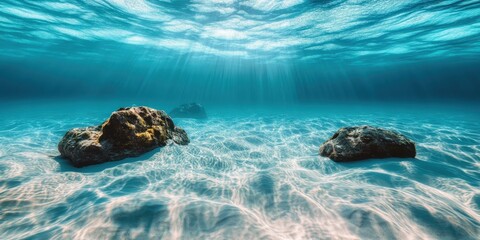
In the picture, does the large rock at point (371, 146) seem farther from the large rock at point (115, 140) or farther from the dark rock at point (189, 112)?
the dark rock at point (189, 112)

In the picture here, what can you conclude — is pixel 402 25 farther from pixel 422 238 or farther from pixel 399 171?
pixel 422 238

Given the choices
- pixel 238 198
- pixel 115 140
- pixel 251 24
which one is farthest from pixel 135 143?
pixel 251 24

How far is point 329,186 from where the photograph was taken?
14.1 ft

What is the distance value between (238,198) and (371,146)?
4216 mm

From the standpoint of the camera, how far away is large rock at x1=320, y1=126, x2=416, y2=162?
583 cm

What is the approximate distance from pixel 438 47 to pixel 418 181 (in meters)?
27.5

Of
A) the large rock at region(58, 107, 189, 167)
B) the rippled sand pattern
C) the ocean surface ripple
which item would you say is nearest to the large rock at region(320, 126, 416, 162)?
the rippled sand pattern

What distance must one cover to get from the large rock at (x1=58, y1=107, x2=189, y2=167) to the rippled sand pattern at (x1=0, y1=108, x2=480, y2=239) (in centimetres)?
31

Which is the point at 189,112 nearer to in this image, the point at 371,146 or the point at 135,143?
the point at 135,143

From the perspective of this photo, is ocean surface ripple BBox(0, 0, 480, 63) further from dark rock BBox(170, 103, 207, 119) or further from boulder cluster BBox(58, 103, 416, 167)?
boulder cluster BBox(58, 103, 416, 167)

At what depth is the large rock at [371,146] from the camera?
5832mm

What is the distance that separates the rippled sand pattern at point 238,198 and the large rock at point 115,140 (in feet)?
1.02

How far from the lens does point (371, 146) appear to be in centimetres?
586

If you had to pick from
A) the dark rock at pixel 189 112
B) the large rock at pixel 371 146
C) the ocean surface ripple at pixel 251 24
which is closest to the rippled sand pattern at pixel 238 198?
the large rock at pixel 371 146
